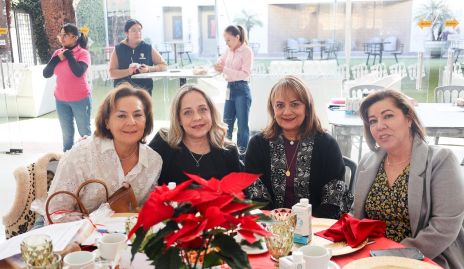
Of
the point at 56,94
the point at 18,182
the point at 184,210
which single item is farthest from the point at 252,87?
the point at 184,210

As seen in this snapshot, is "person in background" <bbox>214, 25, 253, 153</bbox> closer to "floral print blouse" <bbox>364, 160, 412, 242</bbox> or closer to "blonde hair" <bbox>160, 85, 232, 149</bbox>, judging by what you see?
"blonde hair" <bbox>160, 85, 232, 149</bbox>

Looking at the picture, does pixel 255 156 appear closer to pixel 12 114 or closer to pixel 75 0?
pixel 12 114

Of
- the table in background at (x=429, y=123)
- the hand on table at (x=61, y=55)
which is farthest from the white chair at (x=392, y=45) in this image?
the hand on table at (x=61, y=55)

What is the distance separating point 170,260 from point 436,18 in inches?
288

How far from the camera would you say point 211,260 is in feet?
3.31

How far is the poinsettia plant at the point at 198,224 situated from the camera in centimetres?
94

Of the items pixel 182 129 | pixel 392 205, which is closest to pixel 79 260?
pixel 182 129

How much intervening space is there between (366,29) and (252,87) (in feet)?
7.45

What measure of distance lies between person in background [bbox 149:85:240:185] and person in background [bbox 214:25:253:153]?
9.38ft

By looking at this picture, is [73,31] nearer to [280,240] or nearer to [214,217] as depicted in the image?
[280,240]

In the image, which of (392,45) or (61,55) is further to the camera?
(392,45)

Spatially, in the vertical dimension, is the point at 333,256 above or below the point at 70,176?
below

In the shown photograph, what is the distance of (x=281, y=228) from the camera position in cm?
148

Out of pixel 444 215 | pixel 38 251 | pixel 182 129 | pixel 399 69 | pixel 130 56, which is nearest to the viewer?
pixel 38 251
